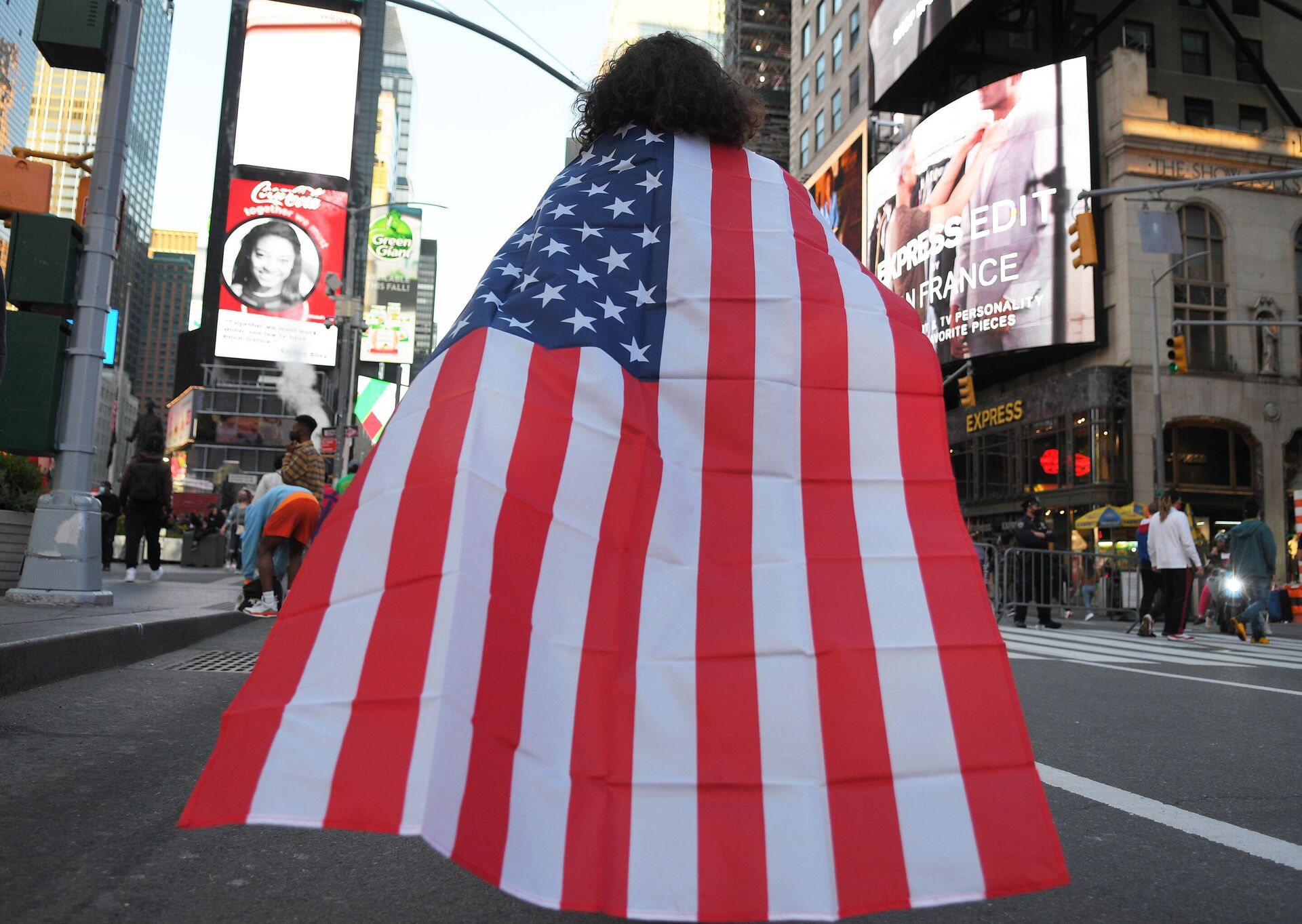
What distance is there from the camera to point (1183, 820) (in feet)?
10.6

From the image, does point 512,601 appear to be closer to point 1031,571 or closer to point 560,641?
point 560,641

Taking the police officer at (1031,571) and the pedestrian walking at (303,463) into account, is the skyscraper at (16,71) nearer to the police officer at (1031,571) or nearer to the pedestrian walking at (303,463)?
the pedestrian walking at (303,463)

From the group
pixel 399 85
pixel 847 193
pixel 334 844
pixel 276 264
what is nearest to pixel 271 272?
pixel 276 264

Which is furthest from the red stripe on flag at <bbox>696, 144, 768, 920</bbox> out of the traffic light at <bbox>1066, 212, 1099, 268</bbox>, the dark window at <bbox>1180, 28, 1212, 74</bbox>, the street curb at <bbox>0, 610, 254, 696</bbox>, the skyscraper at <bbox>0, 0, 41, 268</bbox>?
the skyscraper at <bbox>0, 0, 41, 268</bbox>

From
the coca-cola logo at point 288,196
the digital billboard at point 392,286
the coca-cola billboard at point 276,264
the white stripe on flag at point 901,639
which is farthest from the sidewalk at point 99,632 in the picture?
the digital billboard at point 392,286

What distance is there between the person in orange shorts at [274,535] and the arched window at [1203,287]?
28.0m

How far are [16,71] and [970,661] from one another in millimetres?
61132

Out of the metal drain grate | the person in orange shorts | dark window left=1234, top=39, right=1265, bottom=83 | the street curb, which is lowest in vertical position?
the metal drain grate

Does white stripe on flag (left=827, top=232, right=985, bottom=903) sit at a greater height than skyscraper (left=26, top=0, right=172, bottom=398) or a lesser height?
lesser

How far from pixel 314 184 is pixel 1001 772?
5360 cm

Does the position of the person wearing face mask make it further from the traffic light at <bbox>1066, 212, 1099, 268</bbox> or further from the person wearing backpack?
the traffic light at <bbox>1066, 212, 1099, 268</bbox>

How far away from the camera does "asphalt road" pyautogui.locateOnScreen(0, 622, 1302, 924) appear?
232 cm

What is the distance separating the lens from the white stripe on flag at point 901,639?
1954mm

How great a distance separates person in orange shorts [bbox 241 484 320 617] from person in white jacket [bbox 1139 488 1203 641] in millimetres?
9494
